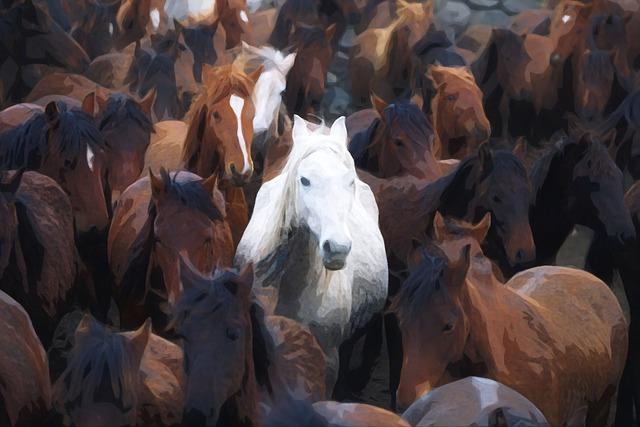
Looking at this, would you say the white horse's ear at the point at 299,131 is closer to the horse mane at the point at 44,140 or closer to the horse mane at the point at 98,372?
the horse mane at the point at 44,140

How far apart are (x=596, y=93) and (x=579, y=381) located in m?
5.26

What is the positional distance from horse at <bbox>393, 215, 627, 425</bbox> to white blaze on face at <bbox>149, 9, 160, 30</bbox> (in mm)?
6801

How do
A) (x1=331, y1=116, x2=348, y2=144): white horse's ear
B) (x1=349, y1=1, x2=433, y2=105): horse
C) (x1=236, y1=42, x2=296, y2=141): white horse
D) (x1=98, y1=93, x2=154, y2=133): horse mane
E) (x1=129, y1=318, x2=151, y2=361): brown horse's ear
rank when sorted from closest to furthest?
(x1=129, y1=318, x2=151, y2=361): brown horse's ear, (x1=331, y1=116, x2=348, y2=144): white horse's ear, (x1=98, y1=93, x2=154, y2=133): horse mane, (x1=236, y1=42, x2=296, y2=141): white horse, (x1=349, y1=1, x2=433, y2=105): horse

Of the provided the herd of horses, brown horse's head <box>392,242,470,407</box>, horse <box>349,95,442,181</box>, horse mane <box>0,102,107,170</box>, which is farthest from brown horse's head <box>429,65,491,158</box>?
brown horse's head <box>392,242,470,407</box>

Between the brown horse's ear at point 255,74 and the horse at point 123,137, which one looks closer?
the horse at point 123,137

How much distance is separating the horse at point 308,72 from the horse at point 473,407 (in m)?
5.17

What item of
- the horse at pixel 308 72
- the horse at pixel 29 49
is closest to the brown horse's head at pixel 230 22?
the horse at pixel 308 72

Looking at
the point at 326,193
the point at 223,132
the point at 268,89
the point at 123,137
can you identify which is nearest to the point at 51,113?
the point at 123,137

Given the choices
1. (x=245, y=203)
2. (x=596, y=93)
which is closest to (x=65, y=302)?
(x=245, y=203)

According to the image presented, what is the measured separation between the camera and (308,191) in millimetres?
4957

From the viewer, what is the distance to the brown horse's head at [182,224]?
203 inches

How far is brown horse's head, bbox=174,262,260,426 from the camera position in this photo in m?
3.84

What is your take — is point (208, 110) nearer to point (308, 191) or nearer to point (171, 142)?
point (171, 142)

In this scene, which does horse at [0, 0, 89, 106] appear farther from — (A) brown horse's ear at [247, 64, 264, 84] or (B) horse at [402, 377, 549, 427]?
(B) horse at [402, 377, 549, 427]
